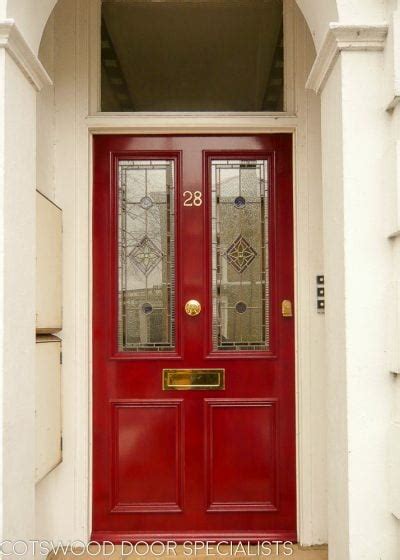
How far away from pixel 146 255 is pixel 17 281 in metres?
1.04

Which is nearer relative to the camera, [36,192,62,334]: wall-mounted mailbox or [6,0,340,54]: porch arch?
[6,0,340,54]: porch arch

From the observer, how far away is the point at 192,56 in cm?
313

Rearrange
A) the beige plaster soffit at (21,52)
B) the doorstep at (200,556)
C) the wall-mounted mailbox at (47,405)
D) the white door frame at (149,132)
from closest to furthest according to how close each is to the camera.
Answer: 1. the beige plaster soffit at (21,52)
2. the wall-mounted mailbox at (47,405)
3. the doorstep at (200,556)
4. the white door frame at (149,132)

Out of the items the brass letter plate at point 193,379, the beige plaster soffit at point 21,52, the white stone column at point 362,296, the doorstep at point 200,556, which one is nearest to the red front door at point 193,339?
the brass letter plate at point 193,379

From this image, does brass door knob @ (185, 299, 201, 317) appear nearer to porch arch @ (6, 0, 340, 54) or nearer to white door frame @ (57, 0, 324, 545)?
white door frame @ (57, 0, 324, 545)

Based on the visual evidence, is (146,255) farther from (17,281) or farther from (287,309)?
(17,281)

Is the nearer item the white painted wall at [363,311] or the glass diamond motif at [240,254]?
the white painted wall at [363,311]

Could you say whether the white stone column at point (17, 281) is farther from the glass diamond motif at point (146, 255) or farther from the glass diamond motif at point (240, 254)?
the glass diamond motif at point (240, 254)

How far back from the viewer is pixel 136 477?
9.89 ft

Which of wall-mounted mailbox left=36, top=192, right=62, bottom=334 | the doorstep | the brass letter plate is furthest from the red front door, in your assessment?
wall-mounted mailbox left=36, top=192, right=62, bottom=334

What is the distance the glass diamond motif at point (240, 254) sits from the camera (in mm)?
3057

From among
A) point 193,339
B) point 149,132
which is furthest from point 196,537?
point 149,132

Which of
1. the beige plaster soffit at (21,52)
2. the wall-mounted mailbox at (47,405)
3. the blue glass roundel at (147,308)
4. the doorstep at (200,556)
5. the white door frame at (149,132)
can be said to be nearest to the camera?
the beige plaster soffit at (21,52)

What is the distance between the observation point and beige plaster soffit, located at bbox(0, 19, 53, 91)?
198 cm
